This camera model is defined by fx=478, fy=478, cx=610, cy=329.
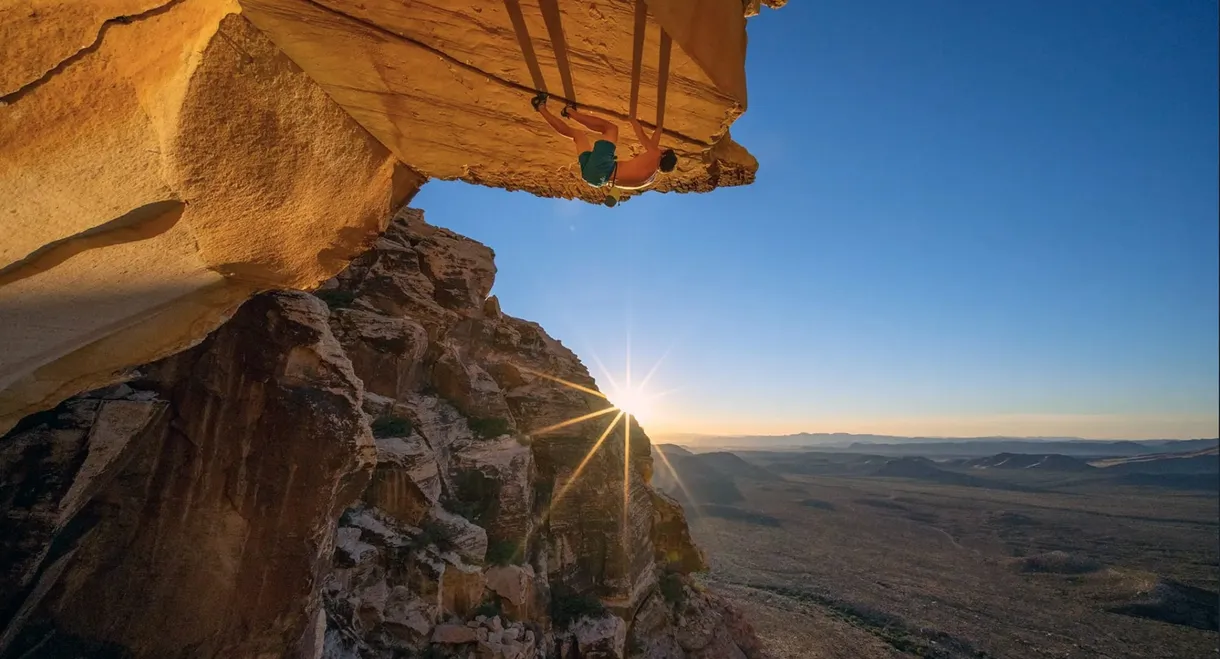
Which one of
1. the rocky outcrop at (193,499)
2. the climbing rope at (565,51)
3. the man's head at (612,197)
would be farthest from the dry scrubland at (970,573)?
the climbing rope at (565,51)

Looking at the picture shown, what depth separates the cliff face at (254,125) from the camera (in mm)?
2955

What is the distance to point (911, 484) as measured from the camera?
109312 mm

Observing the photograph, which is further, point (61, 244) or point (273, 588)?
point (273, 588)

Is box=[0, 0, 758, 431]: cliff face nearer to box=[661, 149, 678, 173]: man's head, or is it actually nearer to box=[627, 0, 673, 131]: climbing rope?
box=[627, 0, 673, 131]: climbing rope

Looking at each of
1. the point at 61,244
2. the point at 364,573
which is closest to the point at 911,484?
the point at 364,573

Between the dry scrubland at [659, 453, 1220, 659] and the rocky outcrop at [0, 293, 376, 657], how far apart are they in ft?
84.6

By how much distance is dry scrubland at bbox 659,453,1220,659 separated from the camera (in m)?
30.3

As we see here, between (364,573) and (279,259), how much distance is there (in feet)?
30.5

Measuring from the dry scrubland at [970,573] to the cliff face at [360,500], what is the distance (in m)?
15.6

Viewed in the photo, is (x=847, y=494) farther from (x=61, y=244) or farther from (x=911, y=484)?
(x=61, y=244)

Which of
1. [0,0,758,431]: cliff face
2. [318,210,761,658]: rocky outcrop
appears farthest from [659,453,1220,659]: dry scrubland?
[0,0,758,431]: cliff face

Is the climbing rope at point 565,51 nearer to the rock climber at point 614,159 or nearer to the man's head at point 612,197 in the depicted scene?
the rock climber at point 614,159

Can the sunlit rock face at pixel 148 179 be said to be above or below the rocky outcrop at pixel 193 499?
above

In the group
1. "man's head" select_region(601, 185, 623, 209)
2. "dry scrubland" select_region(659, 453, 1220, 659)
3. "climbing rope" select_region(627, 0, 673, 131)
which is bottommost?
"dry scrubland" select_region(659, 453, 1220, 659)
